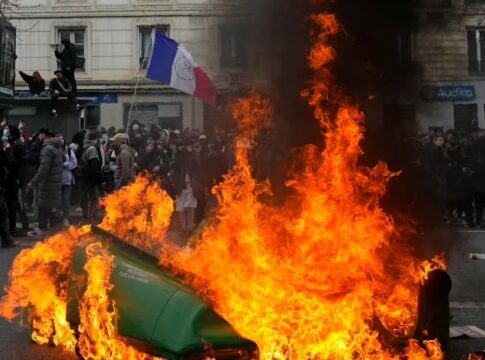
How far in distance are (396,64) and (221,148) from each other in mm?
3527

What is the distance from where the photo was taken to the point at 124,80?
2419 cm

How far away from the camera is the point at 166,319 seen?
3334mm

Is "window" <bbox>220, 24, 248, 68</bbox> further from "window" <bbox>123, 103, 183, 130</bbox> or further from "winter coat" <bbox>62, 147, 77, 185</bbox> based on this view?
"window" <bbox>123, 103, 183, 130</bbox>

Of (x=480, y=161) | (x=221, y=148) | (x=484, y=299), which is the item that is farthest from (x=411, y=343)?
(x=480, y=161)

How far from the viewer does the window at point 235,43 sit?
490cm

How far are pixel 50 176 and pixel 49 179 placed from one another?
0.15 feet

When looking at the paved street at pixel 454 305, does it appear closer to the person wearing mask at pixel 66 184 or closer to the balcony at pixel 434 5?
the balcony at pixel 434 5

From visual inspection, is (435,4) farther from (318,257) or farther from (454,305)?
(454,305)

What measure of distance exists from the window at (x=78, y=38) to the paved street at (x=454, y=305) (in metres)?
17.9

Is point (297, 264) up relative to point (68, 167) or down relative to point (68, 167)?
down

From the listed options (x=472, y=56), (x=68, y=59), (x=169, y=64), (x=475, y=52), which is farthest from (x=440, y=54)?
(x=68, y=59)

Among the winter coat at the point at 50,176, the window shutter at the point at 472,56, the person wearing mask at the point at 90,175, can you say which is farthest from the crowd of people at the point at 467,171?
the winter coat at the point at 50,176

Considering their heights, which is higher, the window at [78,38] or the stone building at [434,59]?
the window at [78,38]

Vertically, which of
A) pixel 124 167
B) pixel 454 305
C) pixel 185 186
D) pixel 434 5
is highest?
pixel 434 5
